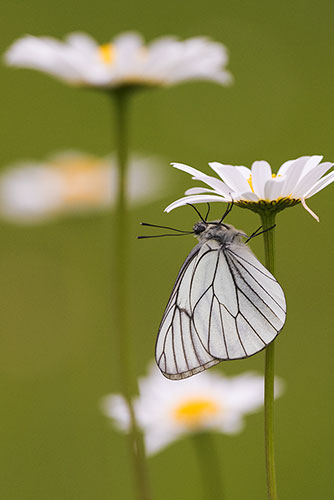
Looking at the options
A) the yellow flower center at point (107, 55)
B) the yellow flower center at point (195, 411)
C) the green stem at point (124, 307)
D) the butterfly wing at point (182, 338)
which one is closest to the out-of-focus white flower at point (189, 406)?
the yellow flower center at point (195, 411)

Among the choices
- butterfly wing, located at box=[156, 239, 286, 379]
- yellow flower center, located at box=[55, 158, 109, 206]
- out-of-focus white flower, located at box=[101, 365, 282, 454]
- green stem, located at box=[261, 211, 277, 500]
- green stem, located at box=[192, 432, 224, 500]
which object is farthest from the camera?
yellow flower center, located at box=[55, 158, 109, 206]

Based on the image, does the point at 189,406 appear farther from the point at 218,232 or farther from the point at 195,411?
the point at 218,232

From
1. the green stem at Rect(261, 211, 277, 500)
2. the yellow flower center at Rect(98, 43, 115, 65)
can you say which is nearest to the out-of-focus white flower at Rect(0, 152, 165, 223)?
the yellow flower center at Rect(98, 43, 115, 65)

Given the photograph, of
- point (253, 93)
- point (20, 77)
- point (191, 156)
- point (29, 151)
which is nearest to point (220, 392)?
point (191, 156)

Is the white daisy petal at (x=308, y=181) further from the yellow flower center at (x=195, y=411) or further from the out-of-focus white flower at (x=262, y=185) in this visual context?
the yellow flower center at (x=195, y=411)

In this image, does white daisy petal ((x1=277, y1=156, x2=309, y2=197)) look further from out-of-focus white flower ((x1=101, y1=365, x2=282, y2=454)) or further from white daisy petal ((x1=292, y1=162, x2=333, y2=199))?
out-of-focus white flower ((x1=101, y1=365, x2=282, y2=454))
